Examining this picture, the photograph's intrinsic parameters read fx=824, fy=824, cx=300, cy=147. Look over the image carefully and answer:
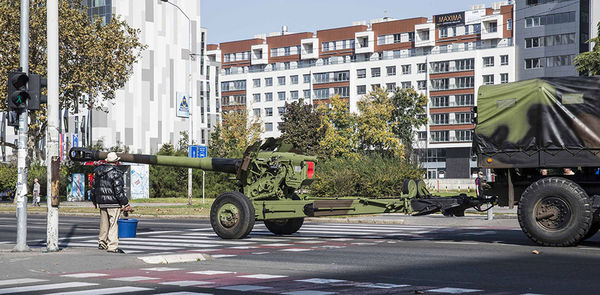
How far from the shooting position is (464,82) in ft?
369

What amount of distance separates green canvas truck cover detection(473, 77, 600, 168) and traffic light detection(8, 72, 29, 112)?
870 centimetres

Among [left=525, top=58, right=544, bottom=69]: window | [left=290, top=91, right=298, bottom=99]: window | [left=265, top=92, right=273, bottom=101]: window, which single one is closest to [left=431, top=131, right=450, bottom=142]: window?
[left=525, top=58, right=544, bottom=69]: window

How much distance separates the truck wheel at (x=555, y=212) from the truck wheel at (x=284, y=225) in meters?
6.00

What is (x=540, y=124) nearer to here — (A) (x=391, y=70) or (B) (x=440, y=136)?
(B) (x=440, y=136)

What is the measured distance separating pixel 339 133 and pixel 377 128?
412 centimetres

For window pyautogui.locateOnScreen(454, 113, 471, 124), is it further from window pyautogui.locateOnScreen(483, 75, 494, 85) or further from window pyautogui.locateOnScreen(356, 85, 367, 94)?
window pyautogui.locateOnScreen(356, 85, 367, 94)

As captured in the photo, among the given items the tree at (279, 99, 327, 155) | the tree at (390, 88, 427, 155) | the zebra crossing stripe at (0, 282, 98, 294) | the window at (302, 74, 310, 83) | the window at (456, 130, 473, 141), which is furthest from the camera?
the window at (302, 74, 310, 83)

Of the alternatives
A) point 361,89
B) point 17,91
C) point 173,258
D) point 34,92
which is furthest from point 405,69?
point 173,258

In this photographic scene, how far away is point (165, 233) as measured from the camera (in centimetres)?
2159

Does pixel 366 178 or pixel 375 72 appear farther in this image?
pixel 375 72

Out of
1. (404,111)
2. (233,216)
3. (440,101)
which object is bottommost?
(233,216)

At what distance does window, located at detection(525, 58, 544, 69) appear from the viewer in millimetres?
101188

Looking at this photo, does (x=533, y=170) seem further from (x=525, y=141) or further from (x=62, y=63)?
(x=62, y=63)

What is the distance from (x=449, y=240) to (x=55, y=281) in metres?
9.56
